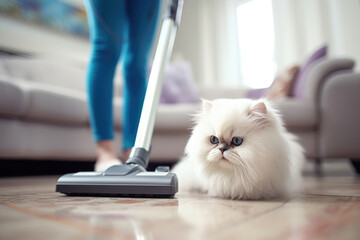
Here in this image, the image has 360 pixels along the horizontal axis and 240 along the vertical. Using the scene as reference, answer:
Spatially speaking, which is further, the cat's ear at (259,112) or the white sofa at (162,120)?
the white sofa at (162,120)

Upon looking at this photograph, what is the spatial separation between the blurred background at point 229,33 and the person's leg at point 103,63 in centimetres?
198

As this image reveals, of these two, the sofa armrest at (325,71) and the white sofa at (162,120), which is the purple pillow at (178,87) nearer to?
the white sofa at (162,120)

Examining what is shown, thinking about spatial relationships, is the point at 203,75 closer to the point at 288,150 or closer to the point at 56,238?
the point at 288,150

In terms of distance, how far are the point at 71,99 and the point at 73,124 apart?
0.16 m

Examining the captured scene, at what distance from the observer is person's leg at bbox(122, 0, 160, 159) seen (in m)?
1.19

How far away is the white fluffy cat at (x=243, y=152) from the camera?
0.67 m

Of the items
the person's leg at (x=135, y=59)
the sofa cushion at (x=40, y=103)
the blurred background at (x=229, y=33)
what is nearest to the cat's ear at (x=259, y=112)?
the person's leg at (x=135, y=59)

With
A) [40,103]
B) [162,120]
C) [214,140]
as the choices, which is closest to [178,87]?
[162,120]

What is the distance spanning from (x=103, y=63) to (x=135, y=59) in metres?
0.15

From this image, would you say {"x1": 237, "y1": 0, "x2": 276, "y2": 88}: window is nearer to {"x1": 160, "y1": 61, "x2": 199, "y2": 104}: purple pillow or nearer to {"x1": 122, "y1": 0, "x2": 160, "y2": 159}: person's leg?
{"x1": 160, "y1": 61, "x2": 199, "y2": 104}: purple pillow

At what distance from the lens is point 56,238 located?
34cm

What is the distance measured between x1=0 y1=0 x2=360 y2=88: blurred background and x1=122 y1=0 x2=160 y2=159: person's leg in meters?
1.99

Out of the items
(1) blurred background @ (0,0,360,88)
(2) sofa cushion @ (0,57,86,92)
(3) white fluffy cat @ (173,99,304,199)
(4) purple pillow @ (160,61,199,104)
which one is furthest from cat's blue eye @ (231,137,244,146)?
(1) blurred background @ (0,0,360,88)

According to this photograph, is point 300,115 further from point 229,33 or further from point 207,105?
point 229,33
